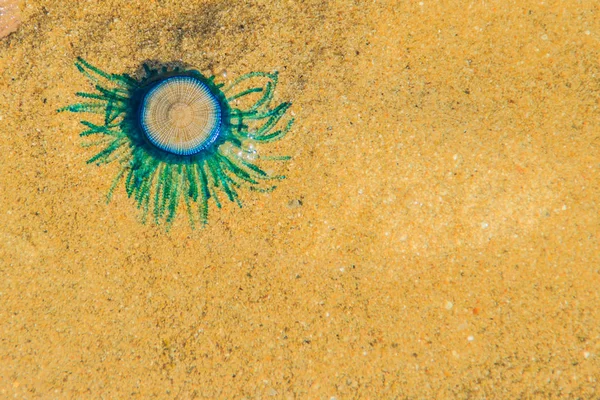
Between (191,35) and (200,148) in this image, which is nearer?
(200,148)

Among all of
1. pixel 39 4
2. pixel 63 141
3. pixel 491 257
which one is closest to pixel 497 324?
pixel 491 257

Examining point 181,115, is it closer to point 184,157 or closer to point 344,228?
point 184,157

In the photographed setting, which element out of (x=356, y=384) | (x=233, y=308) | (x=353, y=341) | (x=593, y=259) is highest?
(x=233, y=308)

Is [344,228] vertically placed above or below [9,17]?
below

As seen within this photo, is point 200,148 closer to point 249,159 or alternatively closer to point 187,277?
point 249,159

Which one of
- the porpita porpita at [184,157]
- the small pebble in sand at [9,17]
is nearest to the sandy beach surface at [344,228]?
the porpita porpita at [184,157]

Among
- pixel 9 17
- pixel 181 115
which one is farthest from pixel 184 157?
pixel 9 17
